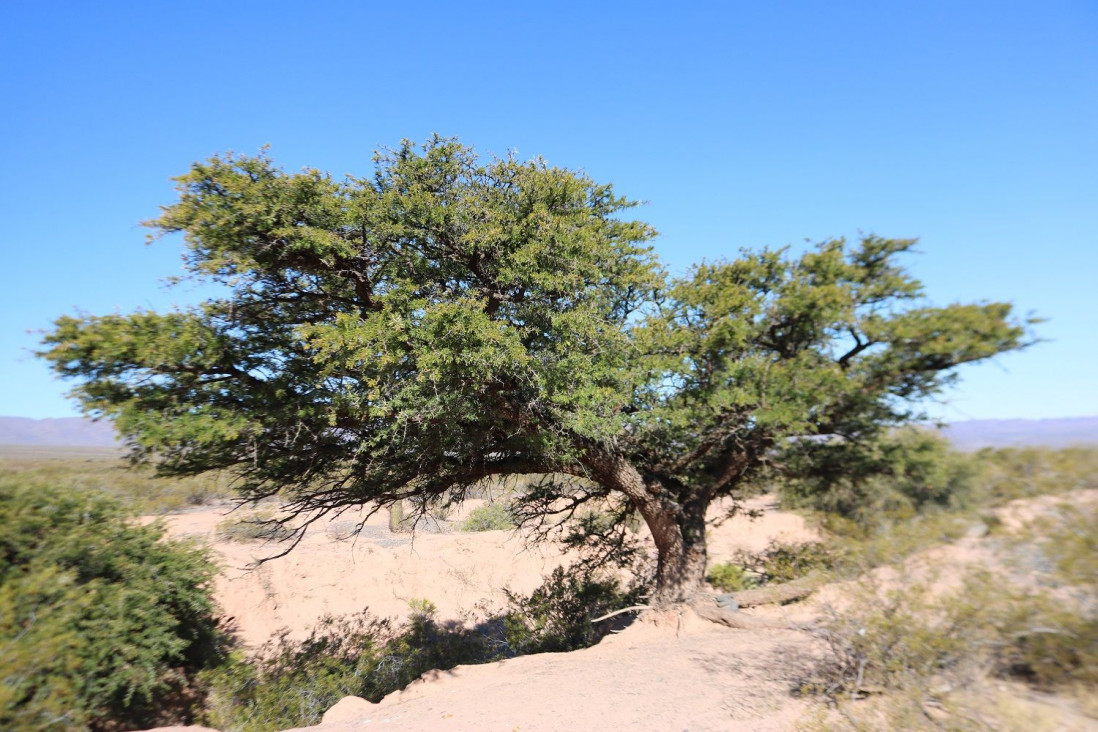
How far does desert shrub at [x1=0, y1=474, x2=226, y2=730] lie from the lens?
4672 millimetres

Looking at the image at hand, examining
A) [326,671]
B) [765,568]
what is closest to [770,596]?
[765,568]

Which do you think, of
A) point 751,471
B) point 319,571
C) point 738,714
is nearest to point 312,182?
point 738,714

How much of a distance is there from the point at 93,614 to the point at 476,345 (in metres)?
6.03

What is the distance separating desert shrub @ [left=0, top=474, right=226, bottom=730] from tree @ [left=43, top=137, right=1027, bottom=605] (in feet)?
5.06

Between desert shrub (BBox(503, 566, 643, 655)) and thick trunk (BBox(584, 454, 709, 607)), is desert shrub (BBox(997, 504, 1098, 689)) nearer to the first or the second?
thick trunk (BBox(584, 454, 709, 607))

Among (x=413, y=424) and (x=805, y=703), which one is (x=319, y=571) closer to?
(x=413, y=424)

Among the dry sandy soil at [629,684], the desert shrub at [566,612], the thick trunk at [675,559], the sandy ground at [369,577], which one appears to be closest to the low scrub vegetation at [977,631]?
the dry sandy soil at [629,684]

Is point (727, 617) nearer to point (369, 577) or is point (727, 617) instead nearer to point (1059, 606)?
point (1059, 606)

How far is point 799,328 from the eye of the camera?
9.68m

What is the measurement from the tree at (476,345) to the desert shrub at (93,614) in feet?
5.06

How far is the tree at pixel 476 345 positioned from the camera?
675 cm

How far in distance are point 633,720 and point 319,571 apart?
46.2 ft

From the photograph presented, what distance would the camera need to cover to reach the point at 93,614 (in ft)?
22.5

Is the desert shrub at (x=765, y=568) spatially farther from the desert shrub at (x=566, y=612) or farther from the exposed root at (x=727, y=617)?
the desert shrub at (x=566, y=612)
